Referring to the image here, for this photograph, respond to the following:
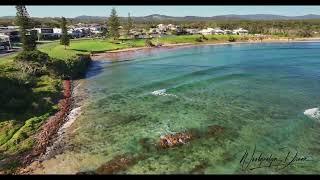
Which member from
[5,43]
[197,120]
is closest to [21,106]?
[197,120]

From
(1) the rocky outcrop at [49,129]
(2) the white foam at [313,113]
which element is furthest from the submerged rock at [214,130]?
(1) the rocky outcrop at [49,129]

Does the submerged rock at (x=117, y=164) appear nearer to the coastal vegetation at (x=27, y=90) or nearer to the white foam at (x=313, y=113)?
the coastal vegetation at (x=27, y=90)

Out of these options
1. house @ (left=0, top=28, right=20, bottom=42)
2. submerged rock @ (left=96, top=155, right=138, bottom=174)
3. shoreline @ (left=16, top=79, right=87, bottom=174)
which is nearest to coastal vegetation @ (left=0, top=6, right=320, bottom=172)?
shoreline @ (left=16, top=79, right=87, bottom=174)

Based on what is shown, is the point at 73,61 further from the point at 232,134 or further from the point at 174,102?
the point at 232,134

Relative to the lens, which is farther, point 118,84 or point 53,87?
point 118,84
